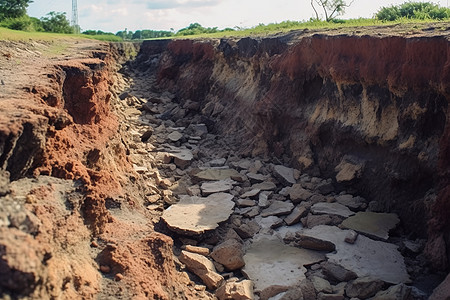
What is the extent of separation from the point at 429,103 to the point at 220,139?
222 inches

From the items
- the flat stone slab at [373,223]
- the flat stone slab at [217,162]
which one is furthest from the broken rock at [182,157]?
the flat stone slab at [373,223]

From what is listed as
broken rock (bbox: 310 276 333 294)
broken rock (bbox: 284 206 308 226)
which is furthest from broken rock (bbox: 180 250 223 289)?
broken rock (bbox: 284 206 308 226)

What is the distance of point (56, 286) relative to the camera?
2.74 m

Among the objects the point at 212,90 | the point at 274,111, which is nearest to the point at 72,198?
the point at 274,111

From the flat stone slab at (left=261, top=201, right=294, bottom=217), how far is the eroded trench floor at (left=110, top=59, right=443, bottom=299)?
0.05 feet

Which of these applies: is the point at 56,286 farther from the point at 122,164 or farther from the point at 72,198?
the point at 122,164

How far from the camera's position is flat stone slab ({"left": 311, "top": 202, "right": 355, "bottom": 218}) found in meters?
6.49

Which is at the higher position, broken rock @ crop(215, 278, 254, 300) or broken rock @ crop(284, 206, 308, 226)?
broken rock @ crop(284, 206, 308, 226)

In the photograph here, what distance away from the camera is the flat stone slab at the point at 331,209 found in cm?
649

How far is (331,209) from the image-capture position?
6.65 meters

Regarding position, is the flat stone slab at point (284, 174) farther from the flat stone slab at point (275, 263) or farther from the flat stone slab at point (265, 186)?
the flat stone slab at point (275, 263)

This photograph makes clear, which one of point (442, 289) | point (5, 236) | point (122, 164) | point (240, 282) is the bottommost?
point (240, 282)

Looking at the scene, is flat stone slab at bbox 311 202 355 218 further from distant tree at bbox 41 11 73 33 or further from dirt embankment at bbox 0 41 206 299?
distant tree at bbox 41 11 73 33

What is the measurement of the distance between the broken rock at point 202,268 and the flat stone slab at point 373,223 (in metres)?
2.07
